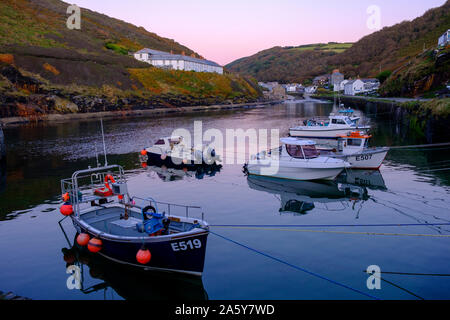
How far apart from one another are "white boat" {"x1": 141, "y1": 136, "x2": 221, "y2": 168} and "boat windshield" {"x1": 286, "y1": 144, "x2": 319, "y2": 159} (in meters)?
8.18

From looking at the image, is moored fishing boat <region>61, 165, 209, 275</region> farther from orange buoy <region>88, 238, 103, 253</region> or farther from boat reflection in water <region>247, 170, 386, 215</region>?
boat reflection in water <region>247, 170, 386, 215</region>

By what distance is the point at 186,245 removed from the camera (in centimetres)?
1135

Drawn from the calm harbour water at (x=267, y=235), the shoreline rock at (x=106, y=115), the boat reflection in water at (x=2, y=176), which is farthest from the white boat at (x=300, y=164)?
the shoreline rock at (x=106, y=115)

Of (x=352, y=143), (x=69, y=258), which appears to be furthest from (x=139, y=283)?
(x=352, y=143)

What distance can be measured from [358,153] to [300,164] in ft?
19.5

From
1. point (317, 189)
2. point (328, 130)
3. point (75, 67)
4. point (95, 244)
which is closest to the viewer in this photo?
point (95, 244)

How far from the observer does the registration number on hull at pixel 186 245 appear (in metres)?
11.3

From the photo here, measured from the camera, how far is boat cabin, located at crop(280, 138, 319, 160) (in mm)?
23822

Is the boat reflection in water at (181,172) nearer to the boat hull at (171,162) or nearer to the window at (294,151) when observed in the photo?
the boat hull at (171,162)

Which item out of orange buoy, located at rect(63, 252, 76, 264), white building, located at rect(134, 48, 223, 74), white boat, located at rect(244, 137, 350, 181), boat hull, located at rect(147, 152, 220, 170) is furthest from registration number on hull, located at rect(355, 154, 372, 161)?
white building, located at rect(134, 48, 223, 74)

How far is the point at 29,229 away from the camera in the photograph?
55.8 feet

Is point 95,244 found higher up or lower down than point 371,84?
lower down

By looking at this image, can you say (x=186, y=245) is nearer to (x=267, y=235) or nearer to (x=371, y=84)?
(x=267, y=235)
